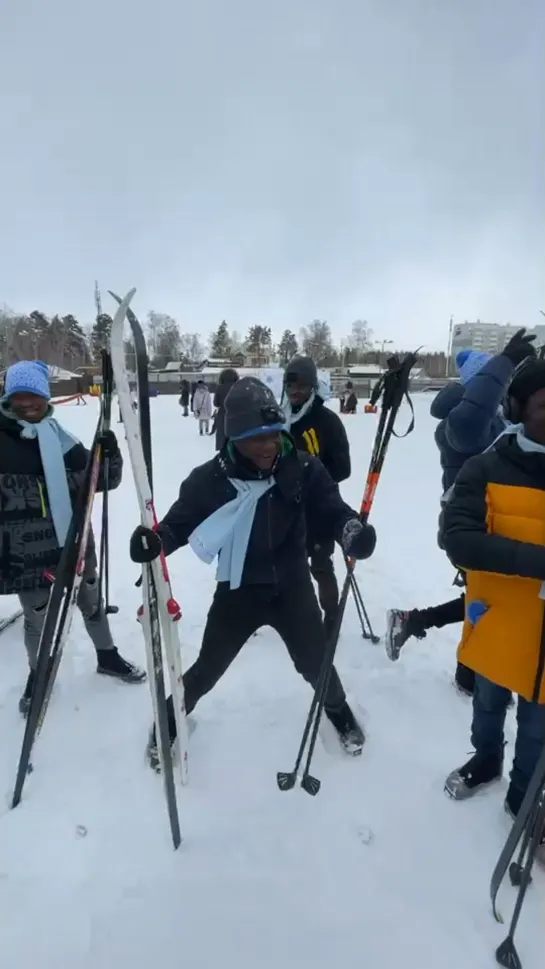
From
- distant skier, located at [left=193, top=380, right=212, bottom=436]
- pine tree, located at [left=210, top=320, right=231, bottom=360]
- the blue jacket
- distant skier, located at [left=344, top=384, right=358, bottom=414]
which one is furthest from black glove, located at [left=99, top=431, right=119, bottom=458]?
pine tree, located at [left=210, top=320, right=231, bottom=360]

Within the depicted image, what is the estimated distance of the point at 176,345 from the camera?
312 feet

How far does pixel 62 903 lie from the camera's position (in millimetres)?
1984

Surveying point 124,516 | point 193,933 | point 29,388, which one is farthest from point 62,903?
point 124,516

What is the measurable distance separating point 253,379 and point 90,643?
2.54 metres

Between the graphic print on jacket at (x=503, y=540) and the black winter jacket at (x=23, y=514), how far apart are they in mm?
1748

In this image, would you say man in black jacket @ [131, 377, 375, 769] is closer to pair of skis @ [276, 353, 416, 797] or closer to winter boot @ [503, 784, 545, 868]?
pair of skis @ [276, 353, 416, 797]

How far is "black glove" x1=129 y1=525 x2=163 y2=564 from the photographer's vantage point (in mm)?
1990

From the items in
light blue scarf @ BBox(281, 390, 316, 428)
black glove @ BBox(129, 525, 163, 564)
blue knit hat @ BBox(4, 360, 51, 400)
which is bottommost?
black glove @ BBox(129, 525, 163, 564)

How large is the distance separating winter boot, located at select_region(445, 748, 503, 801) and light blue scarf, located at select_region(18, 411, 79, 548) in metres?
2.35

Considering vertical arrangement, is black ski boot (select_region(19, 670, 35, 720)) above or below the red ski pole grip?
below

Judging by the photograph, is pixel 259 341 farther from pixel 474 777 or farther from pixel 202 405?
pixel 474 777

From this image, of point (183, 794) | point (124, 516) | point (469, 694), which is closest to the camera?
point (183, 794)

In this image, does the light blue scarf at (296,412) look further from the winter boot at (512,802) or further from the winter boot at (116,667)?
the winter boot at (512,802)

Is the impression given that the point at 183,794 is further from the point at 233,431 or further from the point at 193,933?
the point at 233,431
